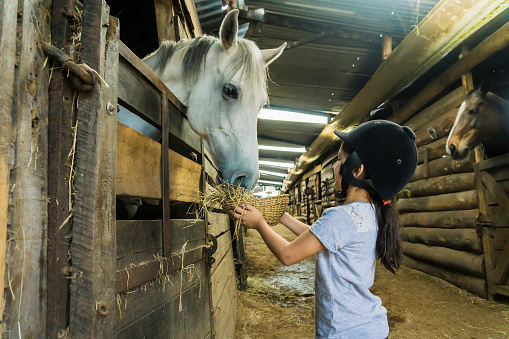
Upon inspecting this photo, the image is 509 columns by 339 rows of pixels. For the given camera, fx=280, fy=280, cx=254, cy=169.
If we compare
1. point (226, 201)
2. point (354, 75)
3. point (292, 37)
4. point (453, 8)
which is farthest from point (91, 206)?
point (354, 75)

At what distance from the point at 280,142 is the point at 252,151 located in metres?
10.6

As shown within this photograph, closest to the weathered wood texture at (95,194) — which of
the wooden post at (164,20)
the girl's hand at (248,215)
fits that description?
the girl's hand at (248,215)

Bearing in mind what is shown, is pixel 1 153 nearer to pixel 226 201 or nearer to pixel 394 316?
pixel 226 201

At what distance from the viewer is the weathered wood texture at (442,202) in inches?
173

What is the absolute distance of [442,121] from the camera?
Result: 493 cm

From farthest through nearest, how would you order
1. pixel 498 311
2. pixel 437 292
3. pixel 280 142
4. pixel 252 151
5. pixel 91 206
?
pixel 280 142 < pixel 437 292 < pixel 498 311 < pixel 252 151 < pixel 91 206

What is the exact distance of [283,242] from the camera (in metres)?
1.47

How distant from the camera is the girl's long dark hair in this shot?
148cm

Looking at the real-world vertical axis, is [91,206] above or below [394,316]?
above

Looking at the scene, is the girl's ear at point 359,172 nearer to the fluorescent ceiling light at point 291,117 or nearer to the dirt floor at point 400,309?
the dirt floor at point 400,309

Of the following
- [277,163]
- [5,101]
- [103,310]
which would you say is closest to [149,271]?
[103,310]

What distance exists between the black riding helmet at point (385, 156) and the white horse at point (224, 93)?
2.65 ft

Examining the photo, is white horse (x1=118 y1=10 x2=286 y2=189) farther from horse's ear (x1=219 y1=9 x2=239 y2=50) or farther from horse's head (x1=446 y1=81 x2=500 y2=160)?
horse's head (x1=446 y1=81 x2=500 y2=160)

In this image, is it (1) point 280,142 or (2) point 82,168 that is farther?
(1) point 280,142
